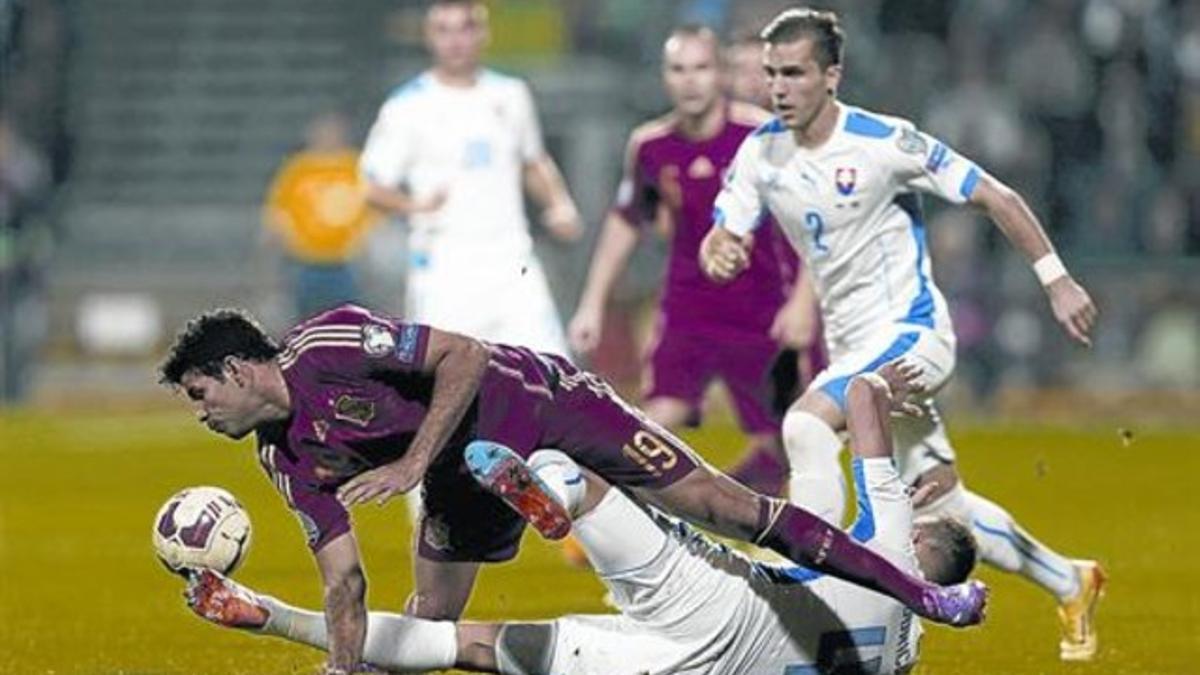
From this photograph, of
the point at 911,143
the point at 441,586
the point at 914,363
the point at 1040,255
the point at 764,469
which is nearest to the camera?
the point at 441,586

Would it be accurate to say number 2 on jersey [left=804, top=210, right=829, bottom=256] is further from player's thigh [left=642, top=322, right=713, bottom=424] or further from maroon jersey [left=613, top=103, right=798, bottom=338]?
player's thigh [left=642, top=322, right=713, bottom=424]

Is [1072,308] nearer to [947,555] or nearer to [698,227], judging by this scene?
[947,555]

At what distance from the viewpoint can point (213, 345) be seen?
9.23m

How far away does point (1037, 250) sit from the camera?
11133 mm

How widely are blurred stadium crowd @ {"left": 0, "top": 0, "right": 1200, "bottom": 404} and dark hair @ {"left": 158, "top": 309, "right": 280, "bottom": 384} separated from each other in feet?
48.8

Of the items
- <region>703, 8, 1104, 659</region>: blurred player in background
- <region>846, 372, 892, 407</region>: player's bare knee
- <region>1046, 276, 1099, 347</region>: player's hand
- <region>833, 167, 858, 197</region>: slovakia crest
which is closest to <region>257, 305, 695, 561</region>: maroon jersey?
<region>846, 372, 892, 407</region>: player's bare knee

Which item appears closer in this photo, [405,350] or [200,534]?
[405,350]

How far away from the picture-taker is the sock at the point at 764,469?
14.3m

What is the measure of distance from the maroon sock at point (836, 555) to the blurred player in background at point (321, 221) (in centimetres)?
1769

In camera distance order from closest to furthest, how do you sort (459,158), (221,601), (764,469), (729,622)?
1. (221,601)
2. (729,622)
3. (764,469)
4. (459,158)

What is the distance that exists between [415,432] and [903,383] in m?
2.02

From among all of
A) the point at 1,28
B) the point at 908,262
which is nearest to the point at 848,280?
the point at 908,262

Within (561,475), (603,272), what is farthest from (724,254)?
(603,272)

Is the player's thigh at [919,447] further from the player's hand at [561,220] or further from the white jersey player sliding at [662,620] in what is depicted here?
the player's hand at [561,220]
